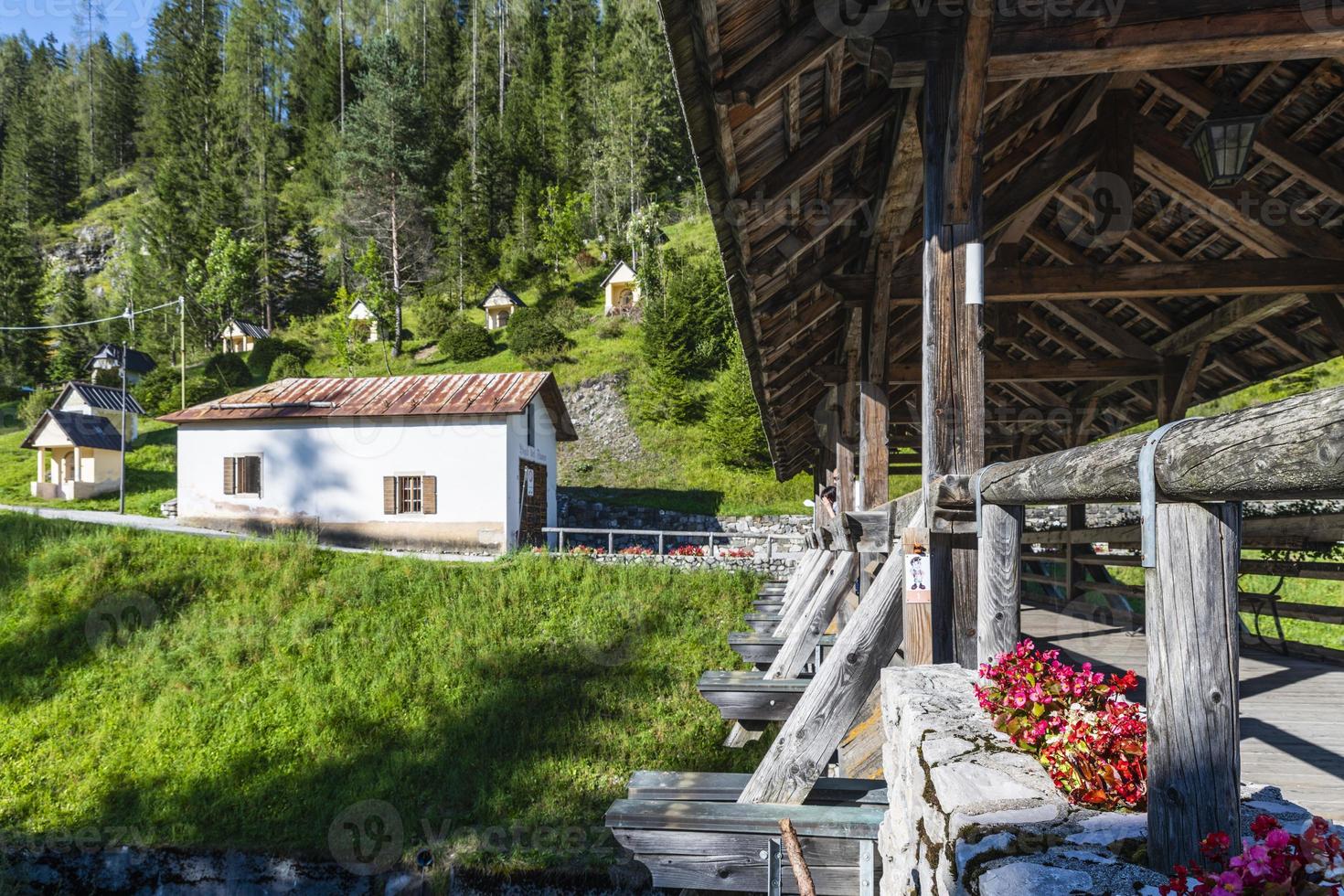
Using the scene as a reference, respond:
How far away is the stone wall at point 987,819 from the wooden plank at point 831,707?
2.28 feet

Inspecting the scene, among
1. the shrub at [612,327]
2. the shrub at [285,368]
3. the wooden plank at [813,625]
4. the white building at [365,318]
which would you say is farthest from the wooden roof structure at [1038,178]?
the white building at [365,318]

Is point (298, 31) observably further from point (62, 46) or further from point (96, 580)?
point (96, 580)

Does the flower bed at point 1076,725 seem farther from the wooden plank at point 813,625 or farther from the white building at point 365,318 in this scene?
the white building at point 365,318

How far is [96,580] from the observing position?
600 inches

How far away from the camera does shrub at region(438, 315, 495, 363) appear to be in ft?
127

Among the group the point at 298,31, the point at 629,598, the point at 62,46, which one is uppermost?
the point at 62,46

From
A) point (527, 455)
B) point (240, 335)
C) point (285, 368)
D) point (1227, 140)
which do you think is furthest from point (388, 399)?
point (240, 335)

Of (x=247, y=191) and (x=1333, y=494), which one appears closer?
(x=1333, y=494)

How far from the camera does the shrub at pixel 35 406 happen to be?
35.5 metres

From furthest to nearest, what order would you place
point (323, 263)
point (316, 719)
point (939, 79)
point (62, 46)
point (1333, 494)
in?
point (62, 46)
point (323, 263)
point (316, 719)
point (939, 79)
point (1333, 494)

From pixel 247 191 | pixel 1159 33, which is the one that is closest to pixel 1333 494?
pixel 1159 33

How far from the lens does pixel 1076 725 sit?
6.31 feet

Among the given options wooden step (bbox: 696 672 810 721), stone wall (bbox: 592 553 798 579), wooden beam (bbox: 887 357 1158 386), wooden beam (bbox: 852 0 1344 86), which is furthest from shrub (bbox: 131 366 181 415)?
wooden beam (bbox: 852 0 1344 86)

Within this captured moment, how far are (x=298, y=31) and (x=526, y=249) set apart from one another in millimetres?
34533
